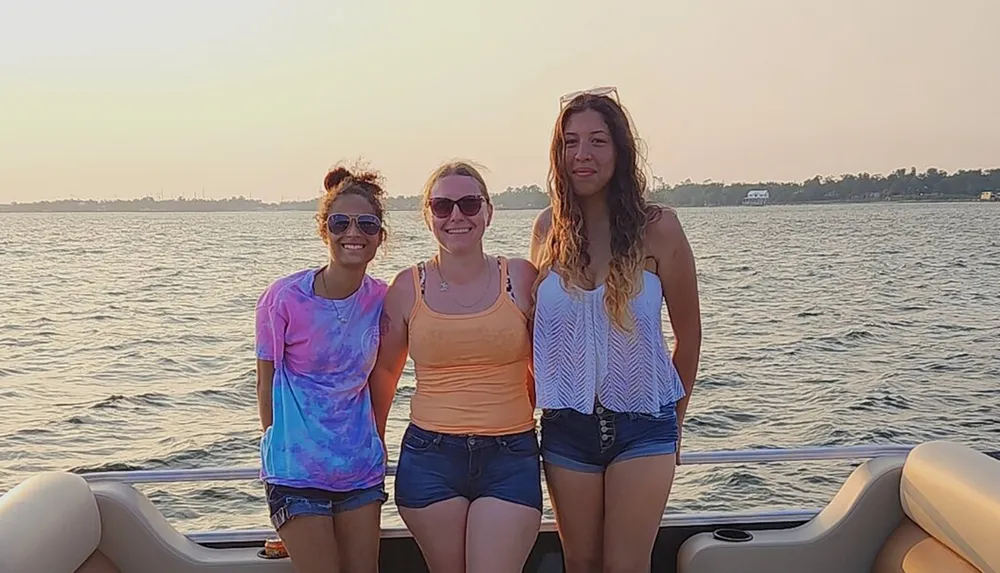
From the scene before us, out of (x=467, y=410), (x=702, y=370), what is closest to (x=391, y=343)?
(x=467, y=410)

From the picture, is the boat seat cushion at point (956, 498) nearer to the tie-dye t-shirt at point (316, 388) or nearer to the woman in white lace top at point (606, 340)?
the woman in white lace top at point (606, 340)

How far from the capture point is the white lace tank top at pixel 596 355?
2742 millimetres

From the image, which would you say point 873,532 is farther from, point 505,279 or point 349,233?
point 349,233

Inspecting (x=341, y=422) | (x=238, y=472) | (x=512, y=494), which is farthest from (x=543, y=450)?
(x=238, y=472)

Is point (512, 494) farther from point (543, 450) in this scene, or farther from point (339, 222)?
point (339, 222)

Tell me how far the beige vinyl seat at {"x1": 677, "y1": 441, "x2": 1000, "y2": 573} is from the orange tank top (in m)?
1.03

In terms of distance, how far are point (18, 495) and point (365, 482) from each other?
3.19 ft

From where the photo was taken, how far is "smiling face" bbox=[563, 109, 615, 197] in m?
2.83

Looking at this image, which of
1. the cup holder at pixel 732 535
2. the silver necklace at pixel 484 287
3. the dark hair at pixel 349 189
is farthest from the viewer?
the cup holder at pixel 732 535

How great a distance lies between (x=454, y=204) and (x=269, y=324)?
2.03 feet

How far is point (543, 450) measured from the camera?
112 inches

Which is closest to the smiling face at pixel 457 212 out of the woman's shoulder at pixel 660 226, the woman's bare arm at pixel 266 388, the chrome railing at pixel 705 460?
the woman's shoulder at pixel 660 226

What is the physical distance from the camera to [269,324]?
9.31 feet

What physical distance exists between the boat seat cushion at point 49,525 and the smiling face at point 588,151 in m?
1.74
